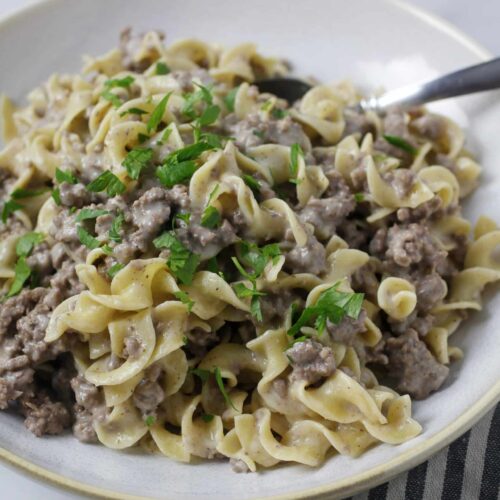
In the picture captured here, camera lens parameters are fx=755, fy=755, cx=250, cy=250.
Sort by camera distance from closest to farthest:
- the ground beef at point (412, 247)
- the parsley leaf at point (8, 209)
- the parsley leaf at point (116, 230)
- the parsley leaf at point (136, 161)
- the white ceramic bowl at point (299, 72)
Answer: the white ceramic bowl at point (299, 72)
the parsley leaf at point (116, 230)
the parsley leaf at point (136, 161)
the ground beef at point (412, 247)
the parsley leaf at point (8, 209)

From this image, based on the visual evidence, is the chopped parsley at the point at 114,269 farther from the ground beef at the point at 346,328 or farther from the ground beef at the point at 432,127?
the ground beef at the point at 432,127

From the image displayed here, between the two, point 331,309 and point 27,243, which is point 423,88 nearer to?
point 331,309

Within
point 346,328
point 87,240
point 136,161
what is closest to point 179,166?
point 136,161

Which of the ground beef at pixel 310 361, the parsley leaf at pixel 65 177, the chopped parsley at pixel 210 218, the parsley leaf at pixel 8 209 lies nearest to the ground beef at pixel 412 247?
the ground beef at pixel 310 361

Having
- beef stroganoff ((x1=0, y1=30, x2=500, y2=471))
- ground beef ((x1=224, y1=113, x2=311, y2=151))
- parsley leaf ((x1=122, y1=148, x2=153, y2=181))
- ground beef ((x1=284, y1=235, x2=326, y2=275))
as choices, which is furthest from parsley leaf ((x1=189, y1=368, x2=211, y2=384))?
ground beef ((x1=224, y1=113, x2=311, y2=151))

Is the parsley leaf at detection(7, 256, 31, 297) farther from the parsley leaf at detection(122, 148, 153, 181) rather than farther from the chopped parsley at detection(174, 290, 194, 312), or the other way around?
the chopped parsley at detection(174, 290, 194, 312)

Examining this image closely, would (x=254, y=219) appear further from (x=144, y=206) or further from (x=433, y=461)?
(x=433, y=461)

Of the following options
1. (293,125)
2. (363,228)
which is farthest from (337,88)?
(363,228)
